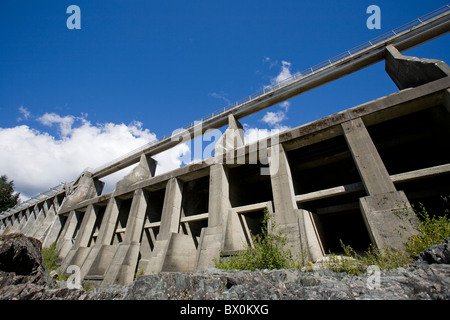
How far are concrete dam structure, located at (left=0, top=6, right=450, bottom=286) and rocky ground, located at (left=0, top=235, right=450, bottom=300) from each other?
280cm

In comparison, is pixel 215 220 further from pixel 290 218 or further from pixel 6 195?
pixel 6 195

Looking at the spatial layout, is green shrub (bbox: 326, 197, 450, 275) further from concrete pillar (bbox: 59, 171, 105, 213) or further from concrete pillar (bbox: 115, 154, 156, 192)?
concrete pillar (bbox: 59, 171, 105, 213)

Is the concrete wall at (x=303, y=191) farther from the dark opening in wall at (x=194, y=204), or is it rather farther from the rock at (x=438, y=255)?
the rock at (x=438, y=255)

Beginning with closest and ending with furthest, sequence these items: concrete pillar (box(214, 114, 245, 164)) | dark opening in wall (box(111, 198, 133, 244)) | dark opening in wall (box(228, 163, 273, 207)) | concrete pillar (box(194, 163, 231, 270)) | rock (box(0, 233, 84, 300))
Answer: rock (box(0, 233, 84, 300)), concrete pillar (box(194, 163, 231, 270)), concrete pillar (box(214, 114, 245, 164)), dark opening in wall (box(228, 163, 273, 207)), dark opening in wall (box(111, 198, 133, 244))

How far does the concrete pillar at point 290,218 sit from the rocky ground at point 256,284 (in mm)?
2604

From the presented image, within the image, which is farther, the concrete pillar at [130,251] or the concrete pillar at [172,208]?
the concrete pillar at [172,208]

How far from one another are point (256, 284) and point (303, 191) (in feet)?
30.5

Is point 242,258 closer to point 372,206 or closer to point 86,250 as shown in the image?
point 372,206

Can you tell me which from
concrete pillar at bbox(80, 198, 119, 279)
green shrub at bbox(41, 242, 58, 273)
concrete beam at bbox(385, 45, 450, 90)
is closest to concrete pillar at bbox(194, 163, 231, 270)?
concrete pillar at bbox(80, 198, 119, 279)

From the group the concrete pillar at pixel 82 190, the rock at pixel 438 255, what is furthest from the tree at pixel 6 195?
the rock at pixel 438 255

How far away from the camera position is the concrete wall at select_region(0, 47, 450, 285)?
771 centimetres

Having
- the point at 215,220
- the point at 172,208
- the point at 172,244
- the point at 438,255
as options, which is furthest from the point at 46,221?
the point at 438,255

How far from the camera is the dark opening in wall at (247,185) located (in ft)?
42.5

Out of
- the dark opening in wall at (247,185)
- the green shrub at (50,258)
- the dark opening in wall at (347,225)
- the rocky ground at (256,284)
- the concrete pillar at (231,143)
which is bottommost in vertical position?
the rocky ground at (256,284)
